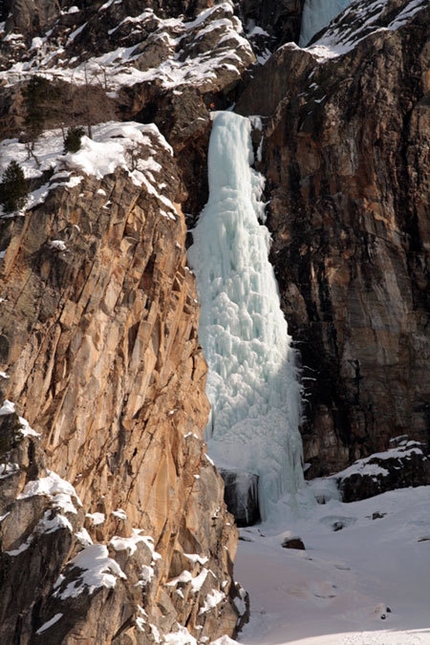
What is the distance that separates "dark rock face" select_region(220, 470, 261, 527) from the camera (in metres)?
38.6

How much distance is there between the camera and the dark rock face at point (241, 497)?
38594 mm

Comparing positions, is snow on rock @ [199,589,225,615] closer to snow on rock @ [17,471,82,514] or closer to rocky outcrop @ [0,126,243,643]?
rocky outcrop @ [0,126,243,643]

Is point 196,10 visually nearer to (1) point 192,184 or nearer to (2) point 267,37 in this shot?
(2) point 267,37

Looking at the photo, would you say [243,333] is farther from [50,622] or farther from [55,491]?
[50,622]

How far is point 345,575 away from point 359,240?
18318 millimetres

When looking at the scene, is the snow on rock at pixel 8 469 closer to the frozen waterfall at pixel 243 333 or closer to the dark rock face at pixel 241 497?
the dark rock face at pixel 241 497

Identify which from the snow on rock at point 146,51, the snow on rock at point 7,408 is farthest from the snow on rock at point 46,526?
the snow on rock at point 146,51

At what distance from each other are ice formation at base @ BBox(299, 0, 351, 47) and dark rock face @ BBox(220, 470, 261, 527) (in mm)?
31030

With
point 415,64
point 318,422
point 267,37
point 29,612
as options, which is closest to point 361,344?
point 318,422

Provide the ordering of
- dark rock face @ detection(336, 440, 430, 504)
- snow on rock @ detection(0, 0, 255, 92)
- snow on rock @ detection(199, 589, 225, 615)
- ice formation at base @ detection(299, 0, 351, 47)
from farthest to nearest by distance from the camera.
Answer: ice formation at base @ detection(299, 0, 351, 47) < snow on rock @ detection(0, 0, 255, 92) < dark rock face @ detection(336, 440, 430, 504) < snow on rock @ detection(199, 589, 225, 615)

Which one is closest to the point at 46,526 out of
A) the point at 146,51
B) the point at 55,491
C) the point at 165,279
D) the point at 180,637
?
the point at 55,491

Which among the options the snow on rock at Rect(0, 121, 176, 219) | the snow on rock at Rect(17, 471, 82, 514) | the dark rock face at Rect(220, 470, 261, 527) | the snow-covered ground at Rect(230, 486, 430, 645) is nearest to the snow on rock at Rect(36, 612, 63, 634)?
the snow on rock at Rect(17, 471, 82, 514)

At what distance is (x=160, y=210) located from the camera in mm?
29281

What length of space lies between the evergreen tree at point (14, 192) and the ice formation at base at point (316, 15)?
36.8 meters
